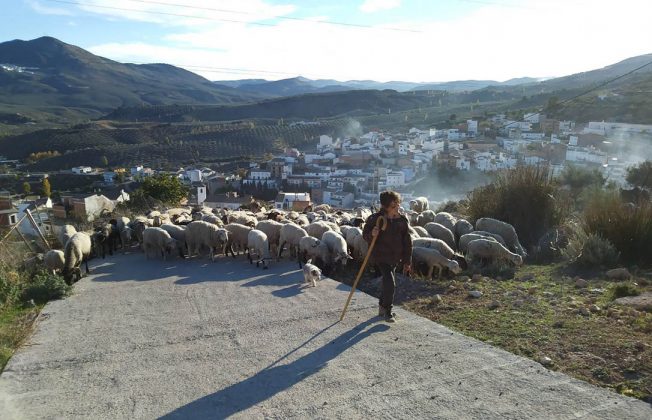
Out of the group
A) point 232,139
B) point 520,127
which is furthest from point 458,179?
point 232,139

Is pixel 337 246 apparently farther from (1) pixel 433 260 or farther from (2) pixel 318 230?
(1) pixel 433 260

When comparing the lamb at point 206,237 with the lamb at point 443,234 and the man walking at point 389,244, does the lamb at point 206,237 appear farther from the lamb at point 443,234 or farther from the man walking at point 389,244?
the man walking at point 389,244

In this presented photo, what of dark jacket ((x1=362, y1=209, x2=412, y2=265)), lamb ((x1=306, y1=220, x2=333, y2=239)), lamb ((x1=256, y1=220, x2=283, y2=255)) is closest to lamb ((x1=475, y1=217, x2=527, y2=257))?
lamb ((x1=306, y1=220, x2=333, y2=239))

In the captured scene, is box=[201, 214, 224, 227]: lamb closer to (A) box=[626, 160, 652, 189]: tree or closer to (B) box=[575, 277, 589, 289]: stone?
(B) box=[575, 277, 589, 289]: stone

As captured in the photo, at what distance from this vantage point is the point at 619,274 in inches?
367

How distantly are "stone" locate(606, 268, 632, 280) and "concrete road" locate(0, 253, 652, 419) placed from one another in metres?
4.52

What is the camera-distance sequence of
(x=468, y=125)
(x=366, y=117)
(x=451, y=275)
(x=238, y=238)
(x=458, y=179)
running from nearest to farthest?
(x=451, y=275)
(x=238, y=238)
(x=458, y=179)
(x=468, y=125)
(x=366, y=117)

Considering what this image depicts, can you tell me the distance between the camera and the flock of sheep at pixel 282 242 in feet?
35.0

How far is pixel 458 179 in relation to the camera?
56156 millimetres

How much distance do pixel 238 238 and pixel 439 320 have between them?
6699 mm

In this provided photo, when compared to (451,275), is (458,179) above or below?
below

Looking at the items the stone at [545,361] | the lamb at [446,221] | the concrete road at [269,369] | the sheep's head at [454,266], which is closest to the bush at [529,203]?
the lamb at [446,221]

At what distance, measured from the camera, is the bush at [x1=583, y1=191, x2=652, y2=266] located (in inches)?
420

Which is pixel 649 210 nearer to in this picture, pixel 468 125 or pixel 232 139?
pixel 468 125
